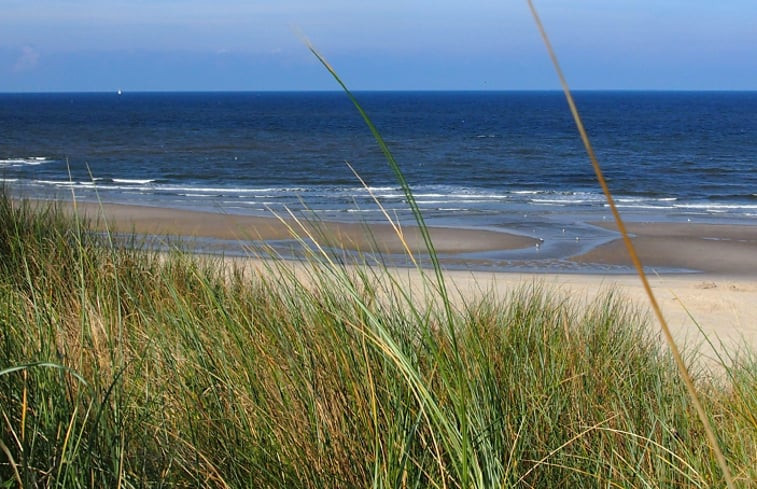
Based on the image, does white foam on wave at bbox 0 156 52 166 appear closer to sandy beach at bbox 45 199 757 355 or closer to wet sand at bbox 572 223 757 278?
sandy beach at bbox 45 199 757 355

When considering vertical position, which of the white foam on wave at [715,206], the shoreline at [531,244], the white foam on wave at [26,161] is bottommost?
the white foam on wave at [26,161]

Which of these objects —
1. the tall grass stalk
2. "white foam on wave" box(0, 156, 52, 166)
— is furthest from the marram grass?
"white foam on wave" box(0, 156, 52, 166)

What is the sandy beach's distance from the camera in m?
9.37

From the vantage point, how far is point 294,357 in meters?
2.59

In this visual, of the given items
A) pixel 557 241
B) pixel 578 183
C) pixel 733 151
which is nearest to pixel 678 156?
pixel 733 151

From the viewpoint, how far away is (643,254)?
1463cm

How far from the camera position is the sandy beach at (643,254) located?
9367 mm

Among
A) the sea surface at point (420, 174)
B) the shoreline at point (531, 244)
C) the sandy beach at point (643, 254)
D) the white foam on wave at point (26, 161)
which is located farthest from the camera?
the white foam on wave at point (26, 161)

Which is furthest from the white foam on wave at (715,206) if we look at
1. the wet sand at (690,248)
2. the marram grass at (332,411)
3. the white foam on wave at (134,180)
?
the marram grass at (332,411)


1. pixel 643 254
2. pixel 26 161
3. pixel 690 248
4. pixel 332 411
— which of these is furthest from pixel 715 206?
pixel 26 161

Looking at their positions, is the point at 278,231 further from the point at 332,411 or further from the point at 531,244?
the point at 332,411

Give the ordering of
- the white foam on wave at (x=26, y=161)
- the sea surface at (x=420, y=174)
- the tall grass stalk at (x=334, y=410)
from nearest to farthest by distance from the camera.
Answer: the tall grass stalk at (x=334, y=410)
the sea surface at (x=420, y=174)
the white foam on wave at (x=26, y=161)

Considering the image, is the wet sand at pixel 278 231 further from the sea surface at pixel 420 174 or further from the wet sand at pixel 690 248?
the wet sand at pixel 690 248

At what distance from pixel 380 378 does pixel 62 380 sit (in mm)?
843
